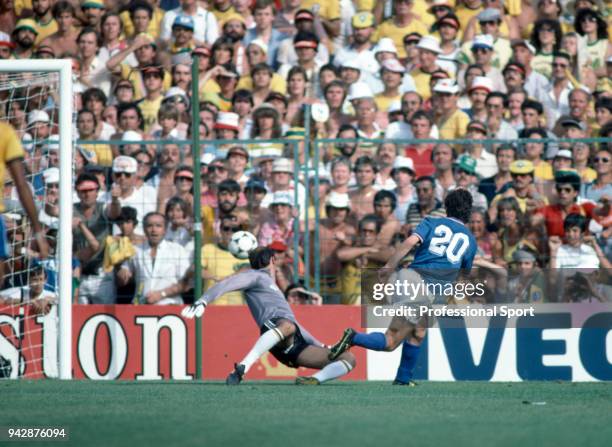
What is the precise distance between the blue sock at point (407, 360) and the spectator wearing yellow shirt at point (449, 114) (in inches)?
166

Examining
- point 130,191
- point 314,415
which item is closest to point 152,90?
point 130,191

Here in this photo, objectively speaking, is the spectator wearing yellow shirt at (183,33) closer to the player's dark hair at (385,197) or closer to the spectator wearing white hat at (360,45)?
the spectator wearing white hat at (360,45)

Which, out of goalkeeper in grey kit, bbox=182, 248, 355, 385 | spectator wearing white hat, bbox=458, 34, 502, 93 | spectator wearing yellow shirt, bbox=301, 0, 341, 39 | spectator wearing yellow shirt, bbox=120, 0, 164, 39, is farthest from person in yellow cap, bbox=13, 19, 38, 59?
goalkeeper in grey kit, bbox=182, 248, 355, 385

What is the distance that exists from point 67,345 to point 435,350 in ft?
12.7

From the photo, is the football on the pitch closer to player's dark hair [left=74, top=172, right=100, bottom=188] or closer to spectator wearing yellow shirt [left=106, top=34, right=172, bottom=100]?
player's dark hair [left=74, top=172, right=100, bottom=188]

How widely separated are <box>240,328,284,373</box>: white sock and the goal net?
2528 millimetres

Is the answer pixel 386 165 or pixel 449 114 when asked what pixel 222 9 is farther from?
pixel 386 165

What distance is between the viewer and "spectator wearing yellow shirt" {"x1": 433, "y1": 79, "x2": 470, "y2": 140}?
13.6 m

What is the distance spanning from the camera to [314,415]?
22.7ft

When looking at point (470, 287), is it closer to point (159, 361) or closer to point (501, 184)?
point (501, 184)

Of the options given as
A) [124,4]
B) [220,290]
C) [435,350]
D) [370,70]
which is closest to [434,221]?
[220,290]

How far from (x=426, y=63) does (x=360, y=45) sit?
975 mm

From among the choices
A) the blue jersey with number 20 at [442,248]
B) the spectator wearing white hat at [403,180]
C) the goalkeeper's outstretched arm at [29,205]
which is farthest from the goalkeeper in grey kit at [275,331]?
the spectator wearing white hat at [403,180]

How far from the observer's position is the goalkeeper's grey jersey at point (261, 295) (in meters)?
10.2
